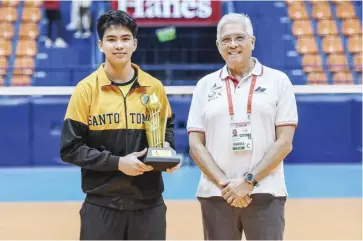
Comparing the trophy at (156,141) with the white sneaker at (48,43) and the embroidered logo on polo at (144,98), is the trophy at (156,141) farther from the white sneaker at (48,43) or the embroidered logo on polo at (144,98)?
the white sneaker at (48,43)

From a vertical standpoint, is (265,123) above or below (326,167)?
above

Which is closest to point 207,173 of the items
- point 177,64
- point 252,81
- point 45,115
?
point 252,81

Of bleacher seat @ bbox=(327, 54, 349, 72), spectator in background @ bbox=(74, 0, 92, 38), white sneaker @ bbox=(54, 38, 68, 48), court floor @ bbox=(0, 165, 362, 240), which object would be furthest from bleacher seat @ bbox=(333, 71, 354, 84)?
white sneaker @ bbox=(54, 38, 68, 48)

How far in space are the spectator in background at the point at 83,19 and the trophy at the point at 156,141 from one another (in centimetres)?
1058

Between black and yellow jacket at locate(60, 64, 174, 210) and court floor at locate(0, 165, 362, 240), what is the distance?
262cm

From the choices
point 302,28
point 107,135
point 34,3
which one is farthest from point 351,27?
point 107,135

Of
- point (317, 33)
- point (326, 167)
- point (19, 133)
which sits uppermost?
point (317, 33)

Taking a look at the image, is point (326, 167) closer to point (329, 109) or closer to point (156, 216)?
point (329, 109)

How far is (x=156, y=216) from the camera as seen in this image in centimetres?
279

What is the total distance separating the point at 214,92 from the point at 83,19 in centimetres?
1058

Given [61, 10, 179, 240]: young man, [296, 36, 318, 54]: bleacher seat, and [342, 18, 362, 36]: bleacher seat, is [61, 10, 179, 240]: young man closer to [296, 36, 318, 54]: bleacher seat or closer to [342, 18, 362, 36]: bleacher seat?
[296, 36, 318, 54]: bleacher seat

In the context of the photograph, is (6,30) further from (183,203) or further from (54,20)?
(183,203)

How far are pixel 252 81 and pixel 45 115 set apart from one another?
8.01 metres

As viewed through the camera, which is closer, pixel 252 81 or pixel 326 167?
pixel 252 81
